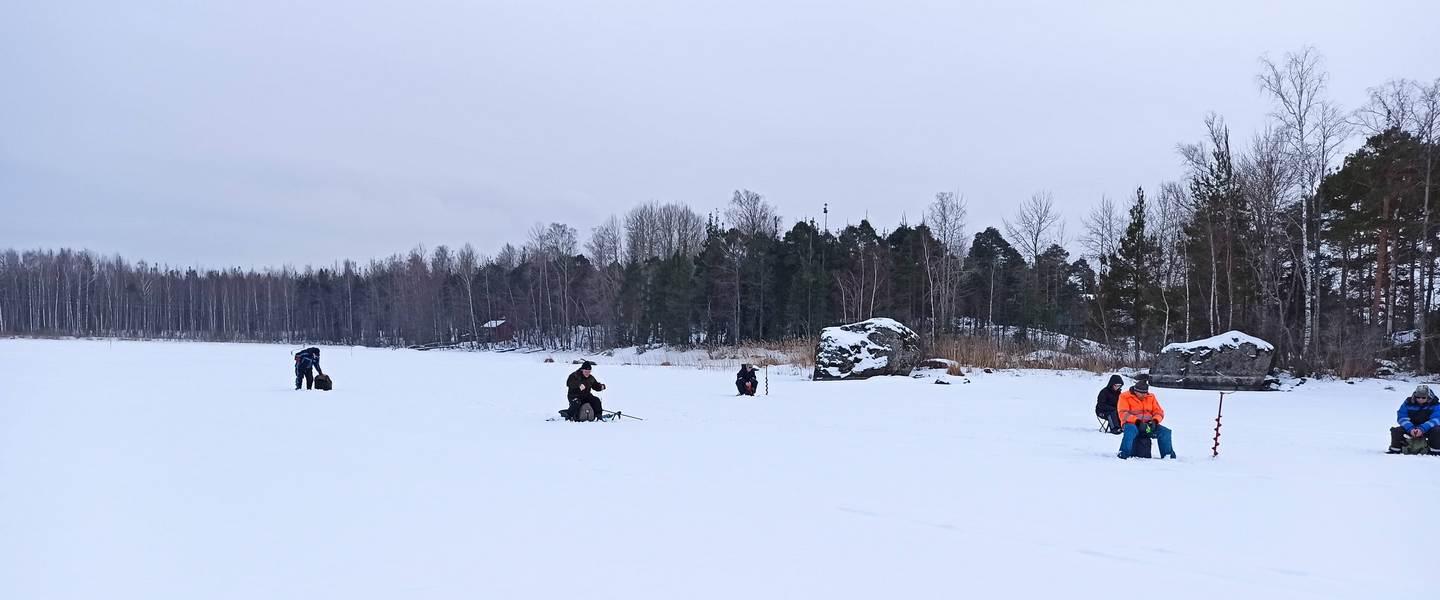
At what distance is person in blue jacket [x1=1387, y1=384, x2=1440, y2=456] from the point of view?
10.3 metres

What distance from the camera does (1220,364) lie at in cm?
2247

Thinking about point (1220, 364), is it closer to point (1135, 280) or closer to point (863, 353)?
point (863, 353)

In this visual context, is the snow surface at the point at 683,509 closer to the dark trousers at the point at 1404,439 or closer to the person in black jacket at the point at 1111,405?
the dark trousers at the point at 1404,439

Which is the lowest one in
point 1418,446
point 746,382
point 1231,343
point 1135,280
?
point 746,382

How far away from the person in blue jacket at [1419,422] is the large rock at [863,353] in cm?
1581

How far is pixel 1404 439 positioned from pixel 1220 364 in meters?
12.9

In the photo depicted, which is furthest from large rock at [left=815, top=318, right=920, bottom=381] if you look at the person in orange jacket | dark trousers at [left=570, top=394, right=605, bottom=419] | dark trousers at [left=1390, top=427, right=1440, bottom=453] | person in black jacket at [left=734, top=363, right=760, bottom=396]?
dark trousers at [left=1390, top=427, right=1440, bottom=453]

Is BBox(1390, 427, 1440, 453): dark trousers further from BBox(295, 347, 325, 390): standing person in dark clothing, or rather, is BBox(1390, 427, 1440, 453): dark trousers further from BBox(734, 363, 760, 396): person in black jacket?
BBox(295, 347, 325, 390): standing person in dark clothing

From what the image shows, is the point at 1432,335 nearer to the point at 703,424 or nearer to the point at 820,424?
the point at 820,424

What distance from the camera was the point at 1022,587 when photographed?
199 inches

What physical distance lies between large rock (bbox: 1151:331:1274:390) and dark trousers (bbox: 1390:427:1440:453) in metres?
12.1

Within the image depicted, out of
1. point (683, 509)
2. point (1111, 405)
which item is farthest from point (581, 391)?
point (1111, 405)

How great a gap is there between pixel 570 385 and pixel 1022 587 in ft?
33.7

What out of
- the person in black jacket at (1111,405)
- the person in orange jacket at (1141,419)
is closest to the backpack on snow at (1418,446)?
the person in orange jacket at (1141,419)
